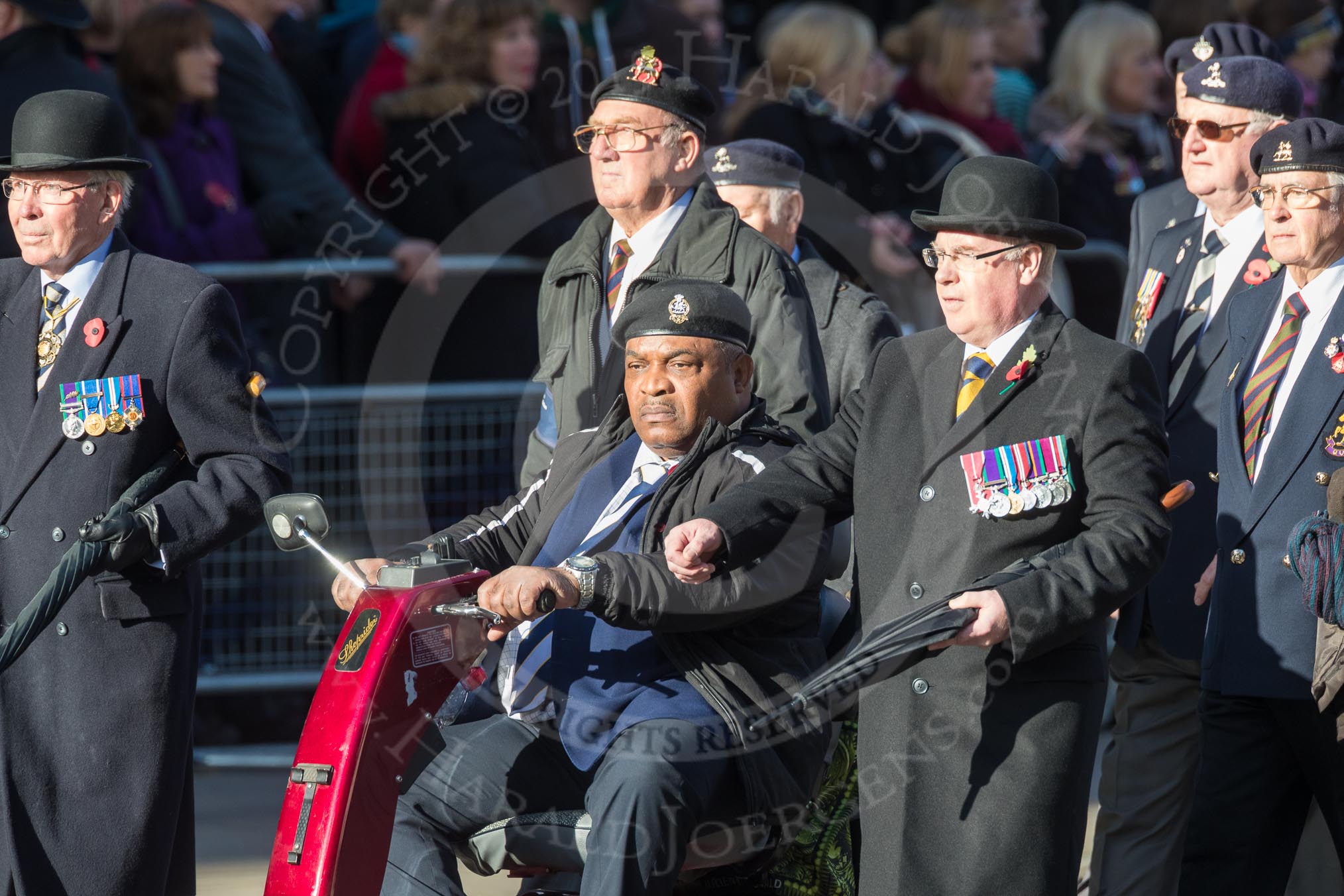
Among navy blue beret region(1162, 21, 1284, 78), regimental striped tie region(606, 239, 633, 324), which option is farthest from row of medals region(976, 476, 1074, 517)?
navy blue beret region(1162, 21, 1284, 78)

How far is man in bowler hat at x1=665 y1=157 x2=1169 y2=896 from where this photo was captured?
12.6ft

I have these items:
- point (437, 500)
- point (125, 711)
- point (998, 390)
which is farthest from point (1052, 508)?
point (437, 500)

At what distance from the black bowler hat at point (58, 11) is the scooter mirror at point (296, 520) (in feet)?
10.5

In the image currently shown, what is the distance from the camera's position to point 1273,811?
4.49 meters

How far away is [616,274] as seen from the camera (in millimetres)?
5488

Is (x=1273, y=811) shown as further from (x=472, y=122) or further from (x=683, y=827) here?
(x=472, y=122)

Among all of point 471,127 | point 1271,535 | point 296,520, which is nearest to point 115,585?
point 296,520

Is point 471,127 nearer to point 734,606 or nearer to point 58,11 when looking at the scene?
point 58,11

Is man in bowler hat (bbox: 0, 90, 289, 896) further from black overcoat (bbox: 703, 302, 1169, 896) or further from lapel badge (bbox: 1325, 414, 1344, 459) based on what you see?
lapel badge (bbox: 1325, 414, 1344, 459)

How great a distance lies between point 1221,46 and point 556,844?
321 cm

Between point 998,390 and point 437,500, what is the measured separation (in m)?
3.81

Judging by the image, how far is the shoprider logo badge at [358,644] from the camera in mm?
4070

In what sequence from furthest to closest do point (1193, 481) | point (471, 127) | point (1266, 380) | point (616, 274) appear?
point (471, 127)
point (616, 274)
point (1193, 481)
point (1266, 380)

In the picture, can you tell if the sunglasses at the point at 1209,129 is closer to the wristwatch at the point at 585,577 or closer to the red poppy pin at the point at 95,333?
the wristwatch at the point at 585,577
